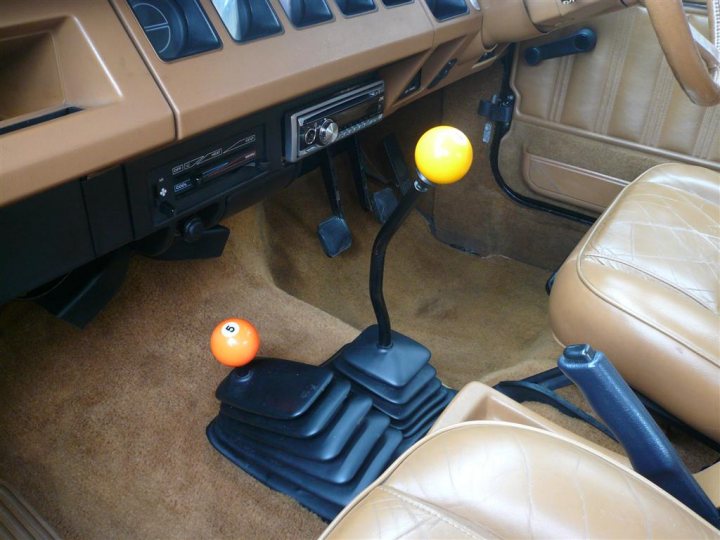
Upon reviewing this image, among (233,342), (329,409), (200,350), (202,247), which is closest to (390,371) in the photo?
(329,409)

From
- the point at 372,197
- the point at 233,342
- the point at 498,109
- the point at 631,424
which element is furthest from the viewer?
the point at 372,197

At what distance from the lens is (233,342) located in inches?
45.3

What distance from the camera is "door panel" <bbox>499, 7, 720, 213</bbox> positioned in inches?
59.3

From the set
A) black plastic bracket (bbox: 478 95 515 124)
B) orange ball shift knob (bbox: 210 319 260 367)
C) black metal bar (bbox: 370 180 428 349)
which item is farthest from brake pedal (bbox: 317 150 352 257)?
orange ball shift knob (bbox: 210 319 260 367)

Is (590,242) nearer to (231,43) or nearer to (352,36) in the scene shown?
(352,36)

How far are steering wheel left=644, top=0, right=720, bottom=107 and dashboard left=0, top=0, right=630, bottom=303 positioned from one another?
262 mm

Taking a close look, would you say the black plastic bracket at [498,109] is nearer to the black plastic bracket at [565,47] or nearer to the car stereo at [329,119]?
the black plastic bracket at [565,47]

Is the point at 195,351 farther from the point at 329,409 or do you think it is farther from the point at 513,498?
the point at 513,498

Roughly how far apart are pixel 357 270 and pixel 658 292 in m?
1.01

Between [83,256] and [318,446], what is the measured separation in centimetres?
52

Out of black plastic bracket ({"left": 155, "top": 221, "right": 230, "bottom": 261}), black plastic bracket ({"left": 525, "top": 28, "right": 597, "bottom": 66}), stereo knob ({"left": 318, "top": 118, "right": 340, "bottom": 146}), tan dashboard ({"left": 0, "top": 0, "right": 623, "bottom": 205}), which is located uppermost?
tan dashboard ({"left": 0, "top": 0, "right": 623, "bottom": 205})

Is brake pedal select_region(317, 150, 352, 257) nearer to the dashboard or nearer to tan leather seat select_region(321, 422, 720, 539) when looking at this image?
the dashboard

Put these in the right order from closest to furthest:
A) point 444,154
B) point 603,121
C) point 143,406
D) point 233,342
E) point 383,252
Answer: point 444,154 → point 233,342 → point 383,252 → point 143,406 → point 603,121

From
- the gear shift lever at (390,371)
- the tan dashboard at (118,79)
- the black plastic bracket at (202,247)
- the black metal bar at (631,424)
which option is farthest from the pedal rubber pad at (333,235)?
the black metal bar at (631,424)
